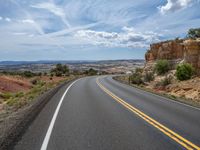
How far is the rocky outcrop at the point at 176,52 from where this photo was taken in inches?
1727

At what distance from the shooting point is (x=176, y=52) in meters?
59.8

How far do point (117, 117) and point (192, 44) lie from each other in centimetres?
3666

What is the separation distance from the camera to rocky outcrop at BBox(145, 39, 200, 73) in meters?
43.9

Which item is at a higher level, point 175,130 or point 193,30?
point 193,30

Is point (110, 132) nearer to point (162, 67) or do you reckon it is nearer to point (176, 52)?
point (162, 67)

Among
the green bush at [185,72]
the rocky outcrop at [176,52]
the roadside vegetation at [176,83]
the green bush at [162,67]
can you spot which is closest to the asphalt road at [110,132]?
the roadside vegetation at [176,83]

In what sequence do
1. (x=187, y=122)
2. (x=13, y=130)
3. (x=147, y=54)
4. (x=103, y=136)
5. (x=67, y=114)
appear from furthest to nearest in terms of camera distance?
1. (x=147, y=54)
2. (x=67, y=114)
3. (x=187, y=122)
4. (x=13, y=130)
5. (x=103, y=136)

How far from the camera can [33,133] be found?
809cm

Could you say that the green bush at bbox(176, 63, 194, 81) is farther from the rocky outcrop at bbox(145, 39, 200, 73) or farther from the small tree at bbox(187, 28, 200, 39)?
the small tree at bbox(187, 28, 200, 39)

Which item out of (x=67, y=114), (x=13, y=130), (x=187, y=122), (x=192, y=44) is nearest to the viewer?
(x=13, y=130)

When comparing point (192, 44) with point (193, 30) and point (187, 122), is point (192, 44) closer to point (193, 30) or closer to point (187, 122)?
point (193, 30)

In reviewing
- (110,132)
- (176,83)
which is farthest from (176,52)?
(110,132)

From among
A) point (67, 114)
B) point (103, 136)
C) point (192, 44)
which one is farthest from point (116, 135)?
point (192, 44)

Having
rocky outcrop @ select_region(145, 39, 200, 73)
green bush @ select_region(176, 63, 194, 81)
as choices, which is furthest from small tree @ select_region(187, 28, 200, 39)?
green bush @ select_region(176, 63, 194, 81)
